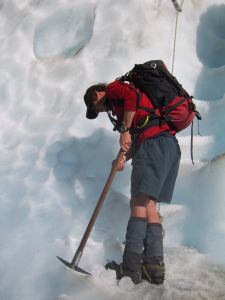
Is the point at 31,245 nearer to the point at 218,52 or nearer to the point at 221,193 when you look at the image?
the point at 221,193

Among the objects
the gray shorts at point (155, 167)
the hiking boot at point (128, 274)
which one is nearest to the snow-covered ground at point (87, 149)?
the hiking boot at point (128, 274)

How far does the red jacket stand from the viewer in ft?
10.4

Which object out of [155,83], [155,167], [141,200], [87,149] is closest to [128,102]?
[155,83]

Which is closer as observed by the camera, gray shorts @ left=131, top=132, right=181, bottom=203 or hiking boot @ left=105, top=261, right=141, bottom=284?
hiking boot @ left=105, top=261, right=141, bottom=284

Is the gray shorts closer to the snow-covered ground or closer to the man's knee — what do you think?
the man's knee

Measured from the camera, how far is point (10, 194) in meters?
3.81

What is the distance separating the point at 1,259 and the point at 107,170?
109 centimetres

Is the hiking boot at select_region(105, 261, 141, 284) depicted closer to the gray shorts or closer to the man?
the man

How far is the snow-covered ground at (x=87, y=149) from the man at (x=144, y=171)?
0.15 meters

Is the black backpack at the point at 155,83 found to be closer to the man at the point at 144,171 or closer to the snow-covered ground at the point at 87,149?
the man at the point at 144,171

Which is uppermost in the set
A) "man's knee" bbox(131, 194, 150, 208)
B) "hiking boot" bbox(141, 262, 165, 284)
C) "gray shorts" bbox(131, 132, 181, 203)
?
"gray shorts" bbox(131, 132, 181, 203)

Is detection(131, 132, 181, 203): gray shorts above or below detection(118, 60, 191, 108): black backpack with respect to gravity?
below

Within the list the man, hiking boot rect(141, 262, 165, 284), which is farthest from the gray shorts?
hiking boot rect(141, 262, 165, 284)

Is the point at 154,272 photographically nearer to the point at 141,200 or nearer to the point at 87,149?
the point at 141,200
